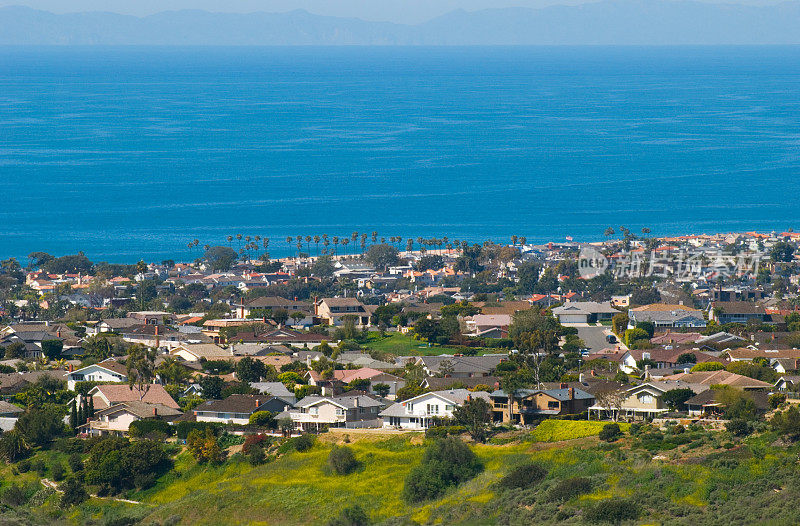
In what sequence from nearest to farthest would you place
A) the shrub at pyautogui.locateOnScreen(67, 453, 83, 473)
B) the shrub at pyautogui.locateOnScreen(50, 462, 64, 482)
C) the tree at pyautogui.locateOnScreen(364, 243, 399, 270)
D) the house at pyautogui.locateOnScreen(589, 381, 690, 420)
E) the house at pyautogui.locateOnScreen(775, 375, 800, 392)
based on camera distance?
the shrub at pyautogui.locateOnScreen(50, 462, 64, 482), the shrub at pyautogui.locateOnScreen(67, 453, 83, 473), the house at pyautogui.locateOnScreen(589, 381, 690, 420), the house at pyautogui.locateOnScreen(775, 375, 800, 392), the tree at pyautogui.locateOnScreen(364, 243, 399, 270)

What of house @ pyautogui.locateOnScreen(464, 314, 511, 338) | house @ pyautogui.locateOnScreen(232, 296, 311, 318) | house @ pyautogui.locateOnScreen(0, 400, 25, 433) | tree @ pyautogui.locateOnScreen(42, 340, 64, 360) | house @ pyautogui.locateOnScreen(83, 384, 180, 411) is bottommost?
house @ pyautogui.locateOnScreen(232, 296, 311, 318)

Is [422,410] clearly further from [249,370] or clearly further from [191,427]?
[249,370]

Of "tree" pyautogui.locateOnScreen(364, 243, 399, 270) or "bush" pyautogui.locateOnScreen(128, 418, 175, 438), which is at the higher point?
"bush" pyautogui.locateOnScreen(128, 418, 175, 438)

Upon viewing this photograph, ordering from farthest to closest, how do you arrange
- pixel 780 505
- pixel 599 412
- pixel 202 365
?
pixel 202 365, pixel 599 412, pixel 780 505

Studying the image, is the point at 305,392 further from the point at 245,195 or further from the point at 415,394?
the point at 245,195

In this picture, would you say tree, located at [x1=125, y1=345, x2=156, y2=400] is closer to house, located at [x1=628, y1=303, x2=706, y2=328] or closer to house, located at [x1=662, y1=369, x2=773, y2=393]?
house, located at [x1=662, y1=369, x2=773, y2=393]

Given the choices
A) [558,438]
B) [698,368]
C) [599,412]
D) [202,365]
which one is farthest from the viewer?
[202,365]

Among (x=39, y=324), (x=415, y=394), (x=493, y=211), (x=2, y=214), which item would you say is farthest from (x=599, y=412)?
(x=2, y=214)

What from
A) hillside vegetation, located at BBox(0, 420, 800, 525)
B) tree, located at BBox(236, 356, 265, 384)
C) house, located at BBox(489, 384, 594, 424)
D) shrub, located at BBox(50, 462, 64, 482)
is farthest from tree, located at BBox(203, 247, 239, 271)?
house, located at BBox(489, 384, 594, 424)
